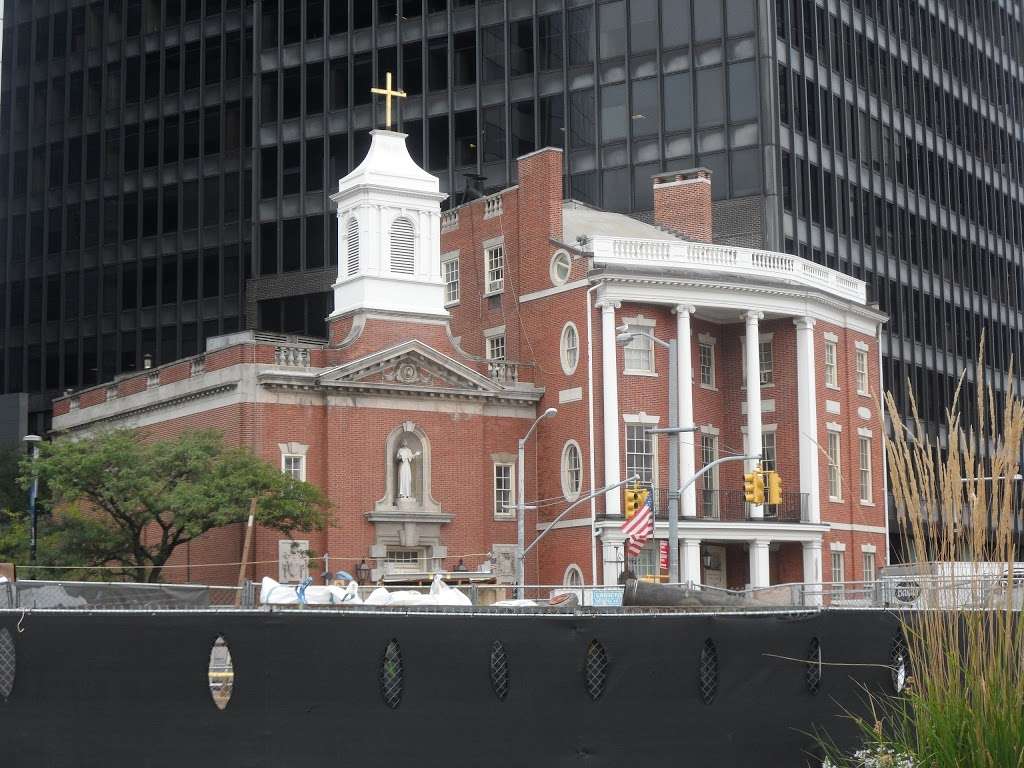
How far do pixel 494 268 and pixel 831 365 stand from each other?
13.2m

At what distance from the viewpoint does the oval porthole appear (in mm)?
15219

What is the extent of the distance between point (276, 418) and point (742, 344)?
716 inches

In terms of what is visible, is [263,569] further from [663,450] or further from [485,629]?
[485,629]

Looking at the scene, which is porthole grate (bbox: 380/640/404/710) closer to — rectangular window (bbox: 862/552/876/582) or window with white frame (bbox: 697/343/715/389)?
window with white frame (bbox: 697/343/715/389)

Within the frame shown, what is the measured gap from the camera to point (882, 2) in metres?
82.6

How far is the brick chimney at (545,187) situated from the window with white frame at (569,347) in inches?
145

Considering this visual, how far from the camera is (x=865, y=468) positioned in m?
63.3

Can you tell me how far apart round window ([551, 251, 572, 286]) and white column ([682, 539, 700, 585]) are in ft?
33.6

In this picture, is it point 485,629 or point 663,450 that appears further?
point 663,450

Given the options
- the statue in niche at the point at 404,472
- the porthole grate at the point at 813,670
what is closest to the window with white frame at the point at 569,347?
the statue in niche at the point at 404,472

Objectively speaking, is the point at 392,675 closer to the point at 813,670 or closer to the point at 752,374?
the point at 813,670

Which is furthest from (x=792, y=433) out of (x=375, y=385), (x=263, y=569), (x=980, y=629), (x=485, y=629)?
(x=980, y=629)

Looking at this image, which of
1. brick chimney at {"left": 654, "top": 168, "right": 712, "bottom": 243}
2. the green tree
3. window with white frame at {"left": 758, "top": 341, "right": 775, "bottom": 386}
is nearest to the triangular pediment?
the green tree

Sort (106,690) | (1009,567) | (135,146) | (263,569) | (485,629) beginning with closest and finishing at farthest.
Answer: (1009,567), (106,690), (485,629), (263,569), (135,146)
